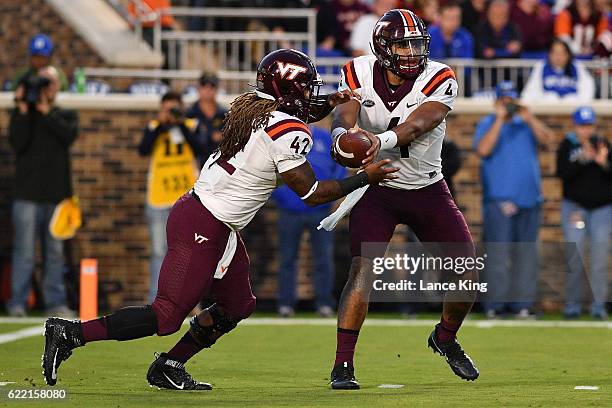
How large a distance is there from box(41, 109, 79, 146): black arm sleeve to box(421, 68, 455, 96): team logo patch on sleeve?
18.9 feet

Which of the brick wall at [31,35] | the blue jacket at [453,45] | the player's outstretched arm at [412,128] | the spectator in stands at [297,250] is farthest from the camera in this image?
the brick wall at [31,35]

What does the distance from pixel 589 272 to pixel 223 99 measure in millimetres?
4136

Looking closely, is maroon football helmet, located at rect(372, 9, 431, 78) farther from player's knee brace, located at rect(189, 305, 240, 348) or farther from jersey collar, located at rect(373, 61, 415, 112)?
player's knee brace, located at rect(189, 305, 240, 348)

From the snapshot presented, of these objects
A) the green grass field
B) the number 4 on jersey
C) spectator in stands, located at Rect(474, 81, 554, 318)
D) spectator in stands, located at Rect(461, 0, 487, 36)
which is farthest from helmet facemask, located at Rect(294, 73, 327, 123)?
spectator in stands, located at Rect(461, 0, 487, 36)

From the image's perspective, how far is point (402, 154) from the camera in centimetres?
820

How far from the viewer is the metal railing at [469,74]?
14.6 metres

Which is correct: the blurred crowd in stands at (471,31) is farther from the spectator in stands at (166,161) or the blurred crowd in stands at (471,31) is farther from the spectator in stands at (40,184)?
the spectator in stands at (166,161)

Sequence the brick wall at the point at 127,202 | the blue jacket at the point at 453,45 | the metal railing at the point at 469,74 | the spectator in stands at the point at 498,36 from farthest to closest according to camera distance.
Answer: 1. the spectator in stands at the point at 498,36
2. the blue jacket at the point at 453,45
3. the metal railing at the point at 469,74
4. the brick wall at the point at 127,202

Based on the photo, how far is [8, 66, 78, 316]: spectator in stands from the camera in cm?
1312

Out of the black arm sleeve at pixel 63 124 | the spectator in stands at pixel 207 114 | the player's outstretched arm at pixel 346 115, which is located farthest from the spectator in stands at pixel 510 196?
the player's outstretched arm at pixel 346 115

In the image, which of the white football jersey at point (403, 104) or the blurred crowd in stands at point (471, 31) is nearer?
the white football jersey at point (403, 104)

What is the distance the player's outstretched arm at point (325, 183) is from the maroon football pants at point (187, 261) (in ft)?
1.63

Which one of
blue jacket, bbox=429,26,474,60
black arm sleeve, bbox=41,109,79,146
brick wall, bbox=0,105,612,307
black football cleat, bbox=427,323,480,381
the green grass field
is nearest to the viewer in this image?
the green grass field

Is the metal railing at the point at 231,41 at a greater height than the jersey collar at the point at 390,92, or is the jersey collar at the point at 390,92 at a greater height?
the metal railing at the point at 231,41
